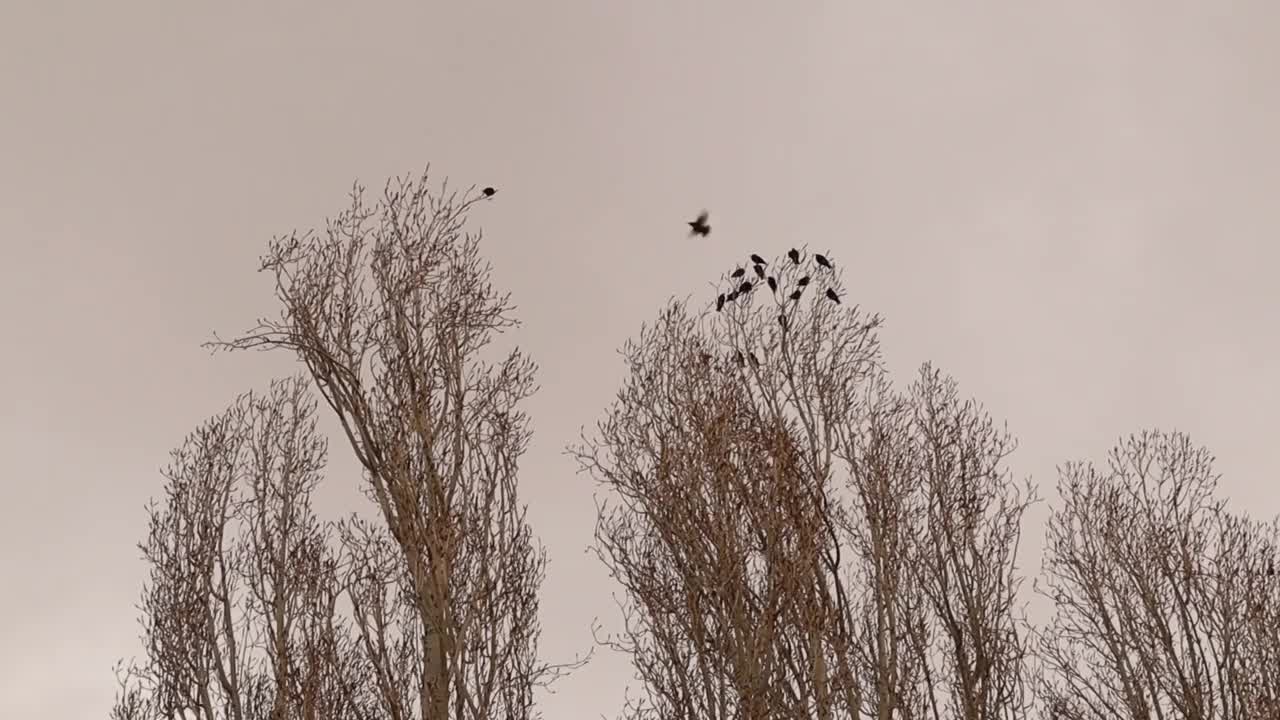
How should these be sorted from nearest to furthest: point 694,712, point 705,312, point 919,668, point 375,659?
point 375,659
point 694,712
point 919,668
point 705,312

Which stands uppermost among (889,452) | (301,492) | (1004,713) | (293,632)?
(301,492)

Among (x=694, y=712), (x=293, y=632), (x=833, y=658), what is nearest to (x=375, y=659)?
(x=694, y=712)

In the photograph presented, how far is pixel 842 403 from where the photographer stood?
11.2 m

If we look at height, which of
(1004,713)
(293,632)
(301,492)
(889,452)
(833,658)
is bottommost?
(1004,713)

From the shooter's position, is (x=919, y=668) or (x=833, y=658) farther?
(x=919, y=668)

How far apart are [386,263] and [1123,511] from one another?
1084cm

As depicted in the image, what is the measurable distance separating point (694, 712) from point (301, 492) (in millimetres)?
7213

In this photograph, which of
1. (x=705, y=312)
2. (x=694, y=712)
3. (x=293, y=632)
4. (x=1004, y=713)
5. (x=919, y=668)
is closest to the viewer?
(x=694, y=712)

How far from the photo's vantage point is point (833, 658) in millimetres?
9102

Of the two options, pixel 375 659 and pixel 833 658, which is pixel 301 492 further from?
pixel 833 658

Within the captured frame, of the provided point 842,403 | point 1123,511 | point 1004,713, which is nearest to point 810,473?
point 842,403

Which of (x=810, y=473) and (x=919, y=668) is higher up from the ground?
(x=810, y=473)

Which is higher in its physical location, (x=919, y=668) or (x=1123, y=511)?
(x=1123, y=511)

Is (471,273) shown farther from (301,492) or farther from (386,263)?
(301,492)
